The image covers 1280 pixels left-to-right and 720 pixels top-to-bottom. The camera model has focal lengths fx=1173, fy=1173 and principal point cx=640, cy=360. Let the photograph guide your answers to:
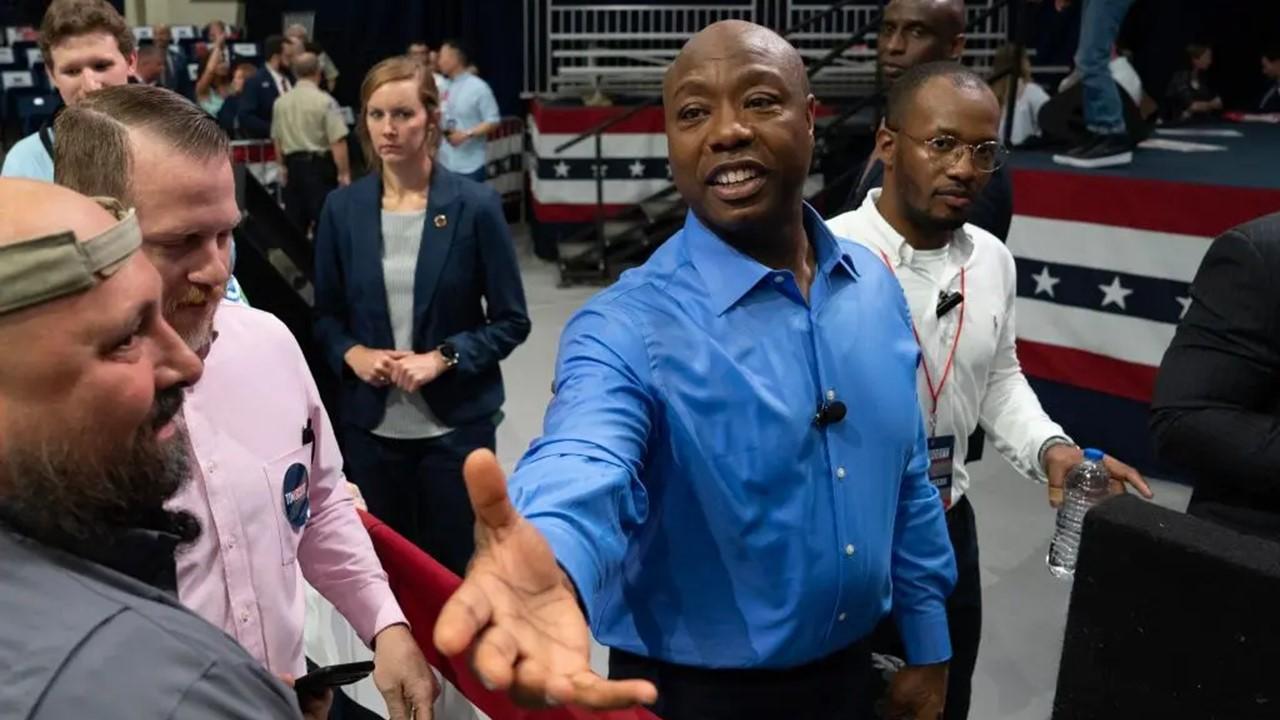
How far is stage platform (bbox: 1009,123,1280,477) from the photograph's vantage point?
4711 mm

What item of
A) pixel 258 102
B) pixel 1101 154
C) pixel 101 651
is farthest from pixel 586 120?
pixel 101 651

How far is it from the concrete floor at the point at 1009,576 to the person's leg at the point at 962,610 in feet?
3.04

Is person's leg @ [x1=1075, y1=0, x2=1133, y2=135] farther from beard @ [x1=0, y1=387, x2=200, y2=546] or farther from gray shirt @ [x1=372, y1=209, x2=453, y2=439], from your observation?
beard @ [x1=0, y1=387, x2=200, y2=546]

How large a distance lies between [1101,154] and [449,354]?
3.64 metres

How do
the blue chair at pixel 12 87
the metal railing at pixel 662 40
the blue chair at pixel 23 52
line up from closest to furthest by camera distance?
the metal railing at pixel 662 40 → the blue chair at pixel 12 87 → the blue chair at pixel 23 52

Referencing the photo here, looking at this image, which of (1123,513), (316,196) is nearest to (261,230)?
(1123,513)

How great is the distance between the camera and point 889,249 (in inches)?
91.2

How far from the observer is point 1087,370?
199 inches

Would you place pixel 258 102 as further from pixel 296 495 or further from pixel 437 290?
pixel 296 495

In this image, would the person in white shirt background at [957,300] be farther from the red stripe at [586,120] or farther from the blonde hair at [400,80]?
the red stripe at [586,120]

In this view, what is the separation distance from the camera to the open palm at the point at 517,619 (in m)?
0.93

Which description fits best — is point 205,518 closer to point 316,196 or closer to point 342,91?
point 316,196

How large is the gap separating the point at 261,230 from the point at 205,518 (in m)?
2.24

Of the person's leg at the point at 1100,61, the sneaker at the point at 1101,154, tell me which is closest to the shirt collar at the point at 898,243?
the sneaker at the point at 1101,154
